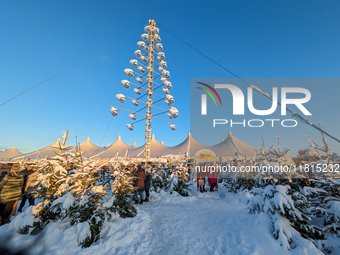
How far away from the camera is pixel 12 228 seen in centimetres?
354

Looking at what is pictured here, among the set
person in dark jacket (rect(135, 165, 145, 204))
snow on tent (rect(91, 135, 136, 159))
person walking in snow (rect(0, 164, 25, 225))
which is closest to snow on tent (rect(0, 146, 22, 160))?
snow on tent (rect(91, 135, 136, 159))

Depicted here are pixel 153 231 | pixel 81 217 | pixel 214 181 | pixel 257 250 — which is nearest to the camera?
pixel 257 250

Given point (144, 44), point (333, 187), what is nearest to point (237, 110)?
point (333, 187)

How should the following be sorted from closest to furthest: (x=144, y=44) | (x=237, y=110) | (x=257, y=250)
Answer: (x=257, y=250) < (x=237, y=110) < (x=144, y=44)

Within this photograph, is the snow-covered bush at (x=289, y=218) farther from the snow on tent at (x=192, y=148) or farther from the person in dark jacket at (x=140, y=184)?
the snow on tent at (x=192, y=148)

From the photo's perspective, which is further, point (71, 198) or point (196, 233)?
point (196, 233)

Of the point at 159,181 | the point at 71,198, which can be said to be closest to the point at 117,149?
the point at 159,181

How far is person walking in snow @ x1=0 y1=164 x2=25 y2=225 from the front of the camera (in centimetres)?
436

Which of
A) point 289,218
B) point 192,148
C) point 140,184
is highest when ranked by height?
point 192,148

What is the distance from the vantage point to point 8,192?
14.5ft

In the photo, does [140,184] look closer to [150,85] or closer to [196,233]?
[196,233]

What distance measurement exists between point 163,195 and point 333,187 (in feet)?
21.4

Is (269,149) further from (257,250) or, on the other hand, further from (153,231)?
(153,231)

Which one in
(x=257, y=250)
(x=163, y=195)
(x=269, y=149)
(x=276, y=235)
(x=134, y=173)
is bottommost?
(x=163, y=195)
